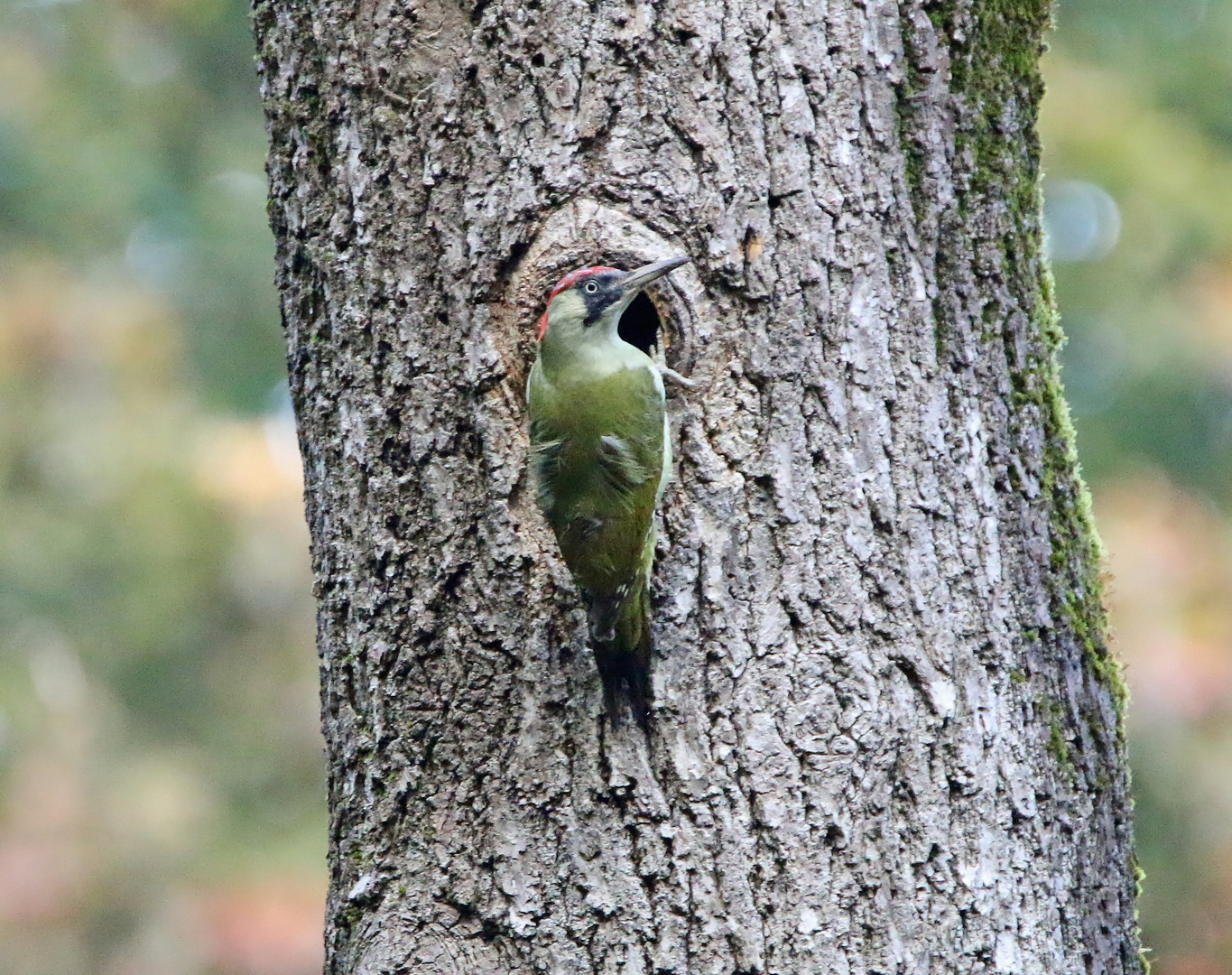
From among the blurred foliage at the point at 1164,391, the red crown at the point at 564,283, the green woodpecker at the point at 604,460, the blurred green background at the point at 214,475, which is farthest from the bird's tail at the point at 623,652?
the blurred green background at the point at 214,475

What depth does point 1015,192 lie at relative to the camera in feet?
8.80

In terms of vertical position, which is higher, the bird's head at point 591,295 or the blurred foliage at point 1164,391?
the blurred foliage at point 1164,391

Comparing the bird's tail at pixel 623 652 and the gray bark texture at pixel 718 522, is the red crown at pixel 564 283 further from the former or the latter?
the bird's tail at pixel 623 652

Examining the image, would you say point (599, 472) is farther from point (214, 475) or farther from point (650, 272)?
point (214, 475)

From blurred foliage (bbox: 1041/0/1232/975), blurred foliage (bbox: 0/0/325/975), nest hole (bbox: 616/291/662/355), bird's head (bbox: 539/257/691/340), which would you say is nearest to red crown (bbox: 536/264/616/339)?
bird's head (bbox: 539/257/691/340)

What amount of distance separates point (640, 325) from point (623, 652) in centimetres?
126

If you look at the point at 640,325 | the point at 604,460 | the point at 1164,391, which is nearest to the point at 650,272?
the point at 604,460

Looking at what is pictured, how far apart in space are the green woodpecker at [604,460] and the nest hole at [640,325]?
0.52 metres

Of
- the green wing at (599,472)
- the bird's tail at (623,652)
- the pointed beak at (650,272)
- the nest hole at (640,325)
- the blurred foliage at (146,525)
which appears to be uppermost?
the blurred foliage at (146,525)

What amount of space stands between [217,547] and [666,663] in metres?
8.91

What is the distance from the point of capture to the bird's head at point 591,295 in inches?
97.9

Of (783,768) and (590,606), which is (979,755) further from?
(590,606)

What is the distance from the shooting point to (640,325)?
3449 mm

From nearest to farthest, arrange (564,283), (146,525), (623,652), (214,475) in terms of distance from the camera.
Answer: (623,652)
(564,283)
(214,475)
(146,525)
